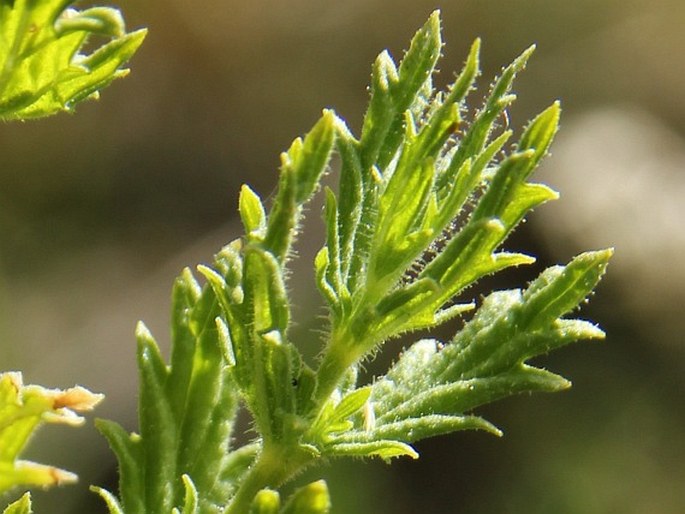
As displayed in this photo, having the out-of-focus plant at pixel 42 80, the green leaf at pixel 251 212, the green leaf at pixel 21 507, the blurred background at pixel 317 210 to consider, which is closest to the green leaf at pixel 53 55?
the out-of-focus plant at pixel 42 80

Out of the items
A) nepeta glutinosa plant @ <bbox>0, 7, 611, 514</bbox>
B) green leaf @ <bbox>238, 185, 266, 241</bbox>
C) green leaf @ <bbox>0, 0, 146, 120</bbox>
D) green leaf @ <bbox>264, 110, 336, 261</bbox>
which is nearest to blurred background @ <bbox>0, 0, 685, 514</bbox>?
nepeta glutinosa plant @ <bbox>0, 7, 611, 514</bbox>

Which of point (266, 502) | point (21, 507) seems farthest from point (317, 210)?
point (266, 502)

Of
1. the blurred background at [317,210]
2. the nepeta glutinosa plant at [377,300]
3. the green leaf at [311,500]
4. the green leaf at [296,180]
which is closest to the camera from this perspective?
the green leaf at [311,500]

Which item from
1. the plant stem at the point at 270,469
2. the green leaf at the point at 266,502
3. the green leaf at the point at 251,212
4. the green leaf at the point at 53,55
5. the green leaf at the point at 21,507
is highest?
the green leaf at the point at 53,55

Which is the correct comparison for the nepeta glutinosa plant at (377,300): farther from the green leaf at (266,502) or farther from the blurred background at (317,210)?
the blurred background at (317,210)

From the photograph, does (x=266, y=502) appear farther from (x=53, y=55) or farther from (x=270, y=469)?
(x=53, y=55)

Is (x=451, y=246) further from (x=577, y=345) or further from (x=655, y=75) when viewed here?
(x=655, y=75)

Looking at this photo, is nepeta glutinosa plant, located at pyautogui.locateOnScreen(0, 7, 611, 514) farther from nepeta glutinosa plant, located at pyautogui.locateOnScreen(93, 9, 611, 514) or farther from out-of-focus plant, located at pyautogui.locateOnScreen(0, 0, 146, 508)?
out-of-focus plant, located at pyautogui.locateOnScreen(0, 0, 146, 508)
